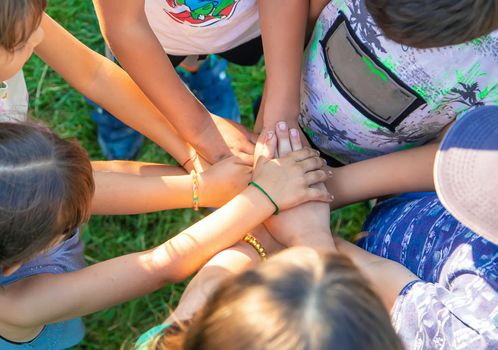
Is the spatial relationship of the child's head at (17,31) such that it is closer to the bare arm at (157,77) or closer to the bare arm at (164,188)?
the bare arm at (157,77)

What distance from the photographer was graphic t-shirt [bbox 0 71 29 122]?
1.32 m

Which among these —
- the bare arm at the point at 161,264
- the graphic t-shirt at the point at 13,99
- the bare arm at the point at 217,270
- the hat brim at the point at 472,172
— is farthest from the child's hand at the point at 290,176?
the graphic t-shirt at the point at 13,99

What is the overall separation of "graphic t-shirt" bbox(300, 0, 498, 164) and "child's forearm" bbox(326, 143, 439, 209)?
0.05 meters

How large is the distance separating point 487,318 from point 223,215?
1.88 ft

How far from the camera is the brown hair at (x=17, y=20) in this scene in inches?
42.7

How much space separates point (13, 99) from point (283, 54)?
621 millimetres

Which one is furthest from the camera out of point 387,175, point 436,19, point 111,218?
point 111,218

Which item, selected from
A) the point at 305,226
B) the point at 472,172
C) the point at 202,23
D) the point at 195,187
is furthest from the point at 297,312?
the point at 202,23

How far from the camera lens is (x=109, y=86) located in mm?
1501

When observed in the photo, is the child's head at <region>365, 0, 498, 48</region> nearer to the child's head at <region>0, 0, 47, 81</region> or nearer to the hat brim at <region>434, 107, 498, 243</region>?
the hat brim at <region>434, 107, 498, 243</region>

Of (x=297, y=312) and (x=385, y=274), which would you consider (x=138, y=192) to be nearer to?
(x=385, y=274)

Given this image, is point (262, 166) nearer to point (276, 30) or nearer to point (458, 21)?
point (276, 30)

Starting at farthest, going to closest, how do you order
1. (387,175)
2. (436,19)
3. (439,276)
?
(387,175)
(439,276)
(436,19)

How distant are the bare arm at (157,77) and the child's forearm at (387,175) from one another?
25 cm
